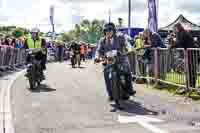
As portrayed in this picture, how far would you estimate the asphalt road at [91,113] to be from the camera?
8.57m

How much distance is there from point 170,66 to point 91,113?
186 inches

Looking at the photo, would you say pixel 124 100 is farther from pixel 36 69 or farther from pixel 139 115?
pixel 36 69

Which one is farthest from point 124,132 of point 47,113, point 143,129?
point 47,113

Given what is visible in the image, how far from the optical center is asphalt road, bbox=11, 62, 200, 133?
8570 millimetres

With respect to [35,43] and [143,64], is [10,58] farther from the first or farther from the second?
[143,64]

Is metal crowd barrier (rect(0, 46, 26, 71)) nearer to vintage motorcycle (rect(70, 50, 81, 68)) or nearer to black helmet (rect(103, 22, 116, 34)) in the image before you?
vintage motorcycle (rect(70, 50, 81, 68))

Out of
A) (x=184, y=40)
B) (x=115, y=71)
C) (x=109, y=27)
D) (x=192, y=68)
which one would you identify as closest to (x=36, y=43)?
(x=184, y=40)

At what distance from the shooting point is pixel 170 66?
46.6 ft

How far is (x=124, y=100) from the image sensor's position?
11.9 metres

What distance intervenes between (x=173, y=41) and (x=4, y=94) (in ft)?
15.9

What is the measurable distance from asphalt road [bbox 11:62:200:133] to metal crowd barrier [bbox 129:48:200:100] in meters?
0.70

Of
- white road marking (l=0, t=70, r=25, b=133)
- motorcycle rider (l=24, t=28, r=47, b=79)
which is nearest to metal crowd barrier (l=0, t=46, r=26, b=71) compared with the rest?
motorcycle rider (l=24, t=28, r=47, b=79)

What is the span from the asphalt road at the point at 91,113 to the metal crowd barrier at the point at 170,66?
703 mm

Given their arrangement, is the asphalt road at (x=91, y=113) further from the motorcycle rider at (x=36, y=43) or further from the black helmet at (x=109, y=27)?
the motorcycle rider at (x=36, y=43)
